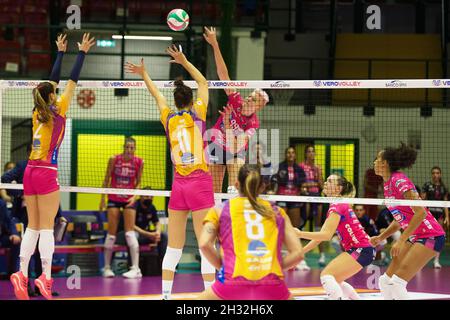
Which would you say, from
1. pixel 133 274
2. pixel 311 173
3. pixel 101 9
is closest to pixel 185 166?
pixel 133 274

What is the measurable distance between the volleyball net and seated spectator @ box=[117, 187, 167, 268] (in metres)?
Answer: 1.57

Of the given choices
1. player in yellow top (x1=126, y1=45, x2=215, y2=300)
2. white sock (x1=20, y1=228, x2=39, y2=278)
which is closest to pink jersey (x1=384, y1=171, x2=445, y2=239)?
player in yellow top (x1=126, y1=45, x2=215, y2=300)

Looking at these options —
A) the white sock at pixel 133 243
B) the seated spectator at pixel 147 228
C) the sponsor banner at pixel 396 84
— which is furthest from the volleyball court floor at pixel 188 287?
the sponsor banner at pixel 396 84

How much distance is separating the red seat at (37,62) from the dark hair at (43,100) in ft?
35.9

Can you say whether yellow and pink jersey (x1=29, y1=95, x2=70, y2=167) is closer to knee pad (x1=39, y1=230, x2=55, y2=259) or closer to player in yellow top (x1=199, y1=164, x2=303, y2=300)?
knee pad (x1=39, y1=230, x2=55, y2=259)

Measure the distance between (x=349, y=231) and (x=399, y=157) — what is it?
102cm

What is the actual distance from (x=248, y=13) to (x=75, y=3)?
13.9ft

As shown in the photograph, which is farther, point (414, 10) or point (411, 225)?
point (414, 10)

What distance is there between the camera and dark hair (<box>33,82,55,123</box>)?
924 centimetres

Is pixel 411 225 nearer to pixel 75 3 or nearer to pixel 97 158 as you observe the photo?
pixel 97 158
